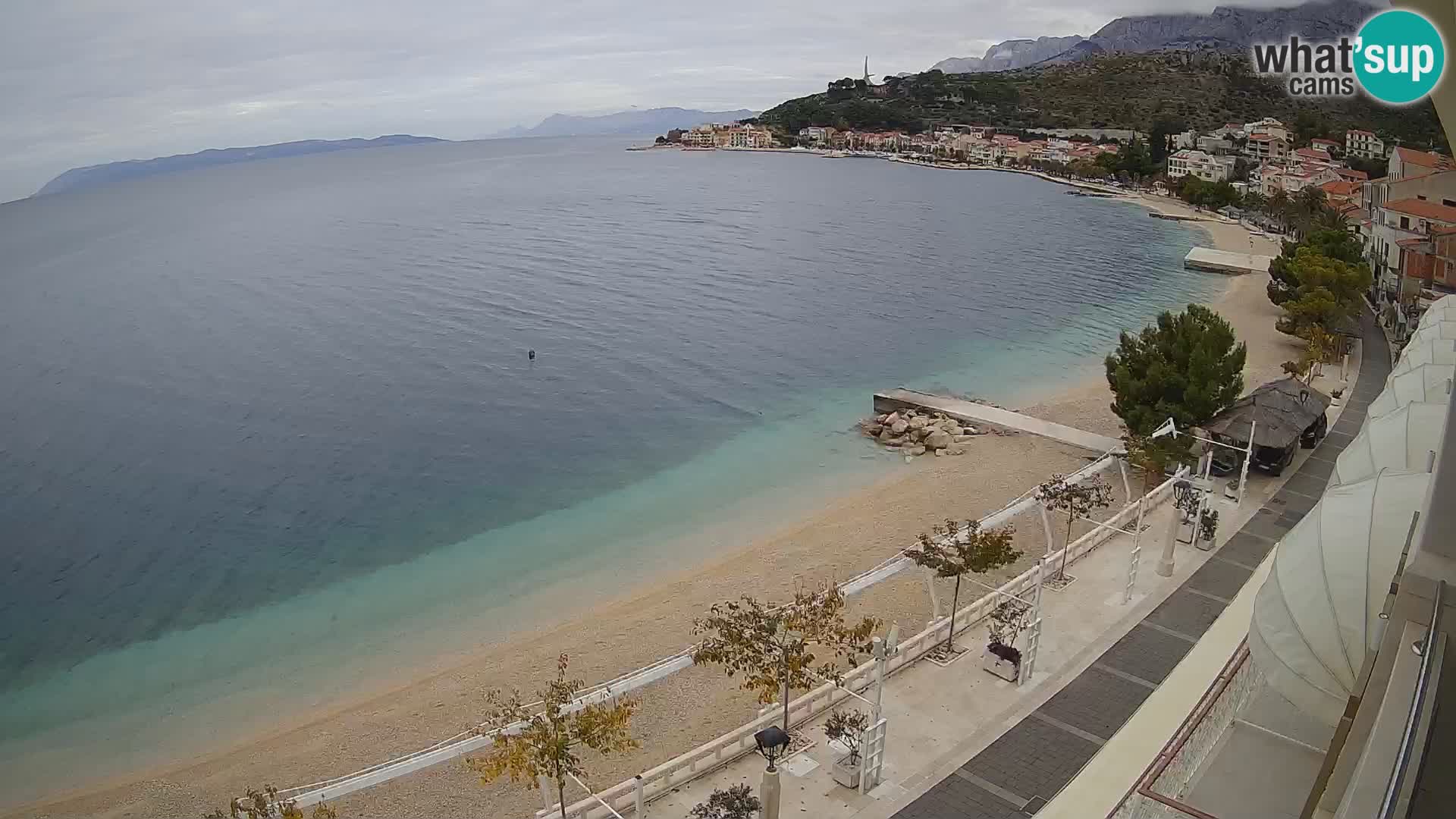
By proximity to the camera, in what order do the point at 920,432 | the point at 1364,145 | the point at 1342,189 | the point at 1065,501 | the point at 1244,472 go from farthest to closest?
the point at 1364,145
the point at 1342,189
the point at 920,432
the point at 1244,472
the point at 1065,501

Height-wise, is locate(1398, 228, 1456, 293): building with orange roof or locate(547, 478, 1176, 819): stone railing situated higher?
locate(1398, 228, 1456, 293): building with orange roof

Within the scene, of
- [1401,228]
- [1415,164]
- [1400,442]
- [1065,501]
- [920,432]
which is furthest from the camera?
[1415,164]

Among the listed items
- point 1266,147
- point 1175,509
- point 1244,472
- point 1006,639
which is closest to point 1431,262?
point 1244,472

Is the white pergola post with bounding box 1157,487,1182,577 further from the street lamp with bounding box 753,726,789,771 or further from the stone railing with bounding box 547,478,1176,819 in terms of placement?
the street lamp with bounding box 753,726,789,771

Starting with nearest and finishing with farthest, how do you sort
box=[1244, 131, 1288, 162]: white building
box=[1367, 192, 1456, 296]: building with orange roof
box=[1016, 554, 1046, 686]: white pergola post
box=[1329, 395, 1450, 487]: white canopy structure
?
box=[1329, 395, 1450, 487]: white canopy structure, box=[1016, 554, 1046, 686]: white pergola post, box=[1367, 192, 1456, 296]: building with orange roof, box=[1244, 131, 1288, 162]: white building

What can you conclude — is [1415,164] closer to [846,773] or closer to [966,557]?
[966,557]

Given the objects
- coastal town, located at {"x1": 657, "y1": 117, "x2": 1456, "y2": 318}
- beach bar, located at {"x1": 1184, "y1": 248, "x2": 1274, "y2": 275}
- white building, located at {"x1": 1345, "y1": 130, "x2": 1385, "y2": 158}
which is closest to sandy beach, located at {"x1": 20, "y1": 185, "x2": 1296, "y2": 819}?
coastal town, located at {"x1": 657, "y1": 117, "x2": 1456, "y2": 318}

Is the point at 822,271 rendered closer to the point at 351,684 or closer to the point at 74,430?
the point at 74,430
